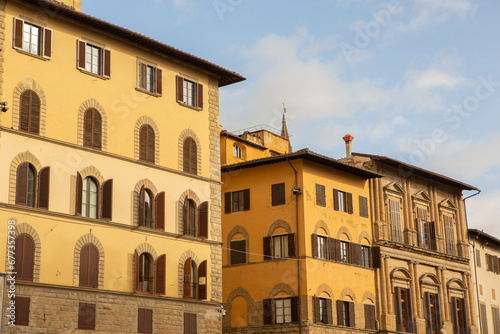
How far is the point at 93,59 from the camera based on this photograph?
3391cm

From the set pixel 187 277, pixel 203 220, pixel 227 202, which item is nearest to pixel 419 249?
pixel 227 202

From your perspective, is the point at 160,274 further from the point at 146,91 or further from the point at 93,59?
the point at 93,59

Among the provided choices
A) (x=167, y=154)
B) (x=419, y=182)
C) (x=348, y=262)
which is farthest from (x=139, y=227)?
(x=419, y=182)

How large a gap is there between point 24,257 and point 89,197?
3934mm

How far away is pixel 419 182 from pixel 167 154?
2391cm

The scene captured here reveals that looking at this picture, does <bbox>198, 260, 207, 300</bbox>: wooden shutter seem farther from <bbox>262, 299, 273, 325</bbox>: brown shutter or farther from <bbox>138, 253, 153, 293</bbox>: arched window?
<bbox>262, 299, 273, 325</bbox>: brown shutter

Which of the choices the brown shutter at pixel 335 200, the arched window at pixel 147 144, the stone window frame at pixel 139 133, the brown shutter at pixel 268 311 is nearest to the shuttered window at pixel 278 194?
the brown shutter at pixel 335 200

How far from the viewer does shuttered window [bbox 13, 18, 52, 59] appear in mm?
31109

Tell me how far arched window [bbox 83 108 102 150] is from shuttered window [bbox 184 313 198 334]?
8156 millimetres

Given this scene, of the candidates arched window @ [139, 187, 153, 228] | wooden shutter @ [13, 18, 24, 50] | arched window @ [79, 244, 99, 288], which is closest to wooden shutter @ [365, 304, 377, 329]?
arched window @ [139, 187, 153, 228]

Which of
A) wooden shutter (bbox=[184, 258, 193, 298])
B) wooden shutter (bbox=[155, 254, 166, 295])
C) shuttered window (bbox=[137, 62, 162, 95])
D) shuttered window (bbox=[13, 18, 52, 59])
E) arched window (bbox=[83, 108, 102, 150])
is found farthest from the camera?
shuttered window (bbox=[137, 62, 162, 95])

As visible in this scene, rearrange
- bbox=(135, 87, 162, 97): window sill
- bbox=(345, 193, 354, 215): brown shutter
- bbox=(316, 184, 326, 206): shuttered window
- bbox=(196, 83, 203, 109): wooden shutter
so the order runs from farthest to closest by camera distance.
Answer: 1. bbox=(345, 193, 354, 215): brown shutter
2. bbox=(316, 184, 326, 206): shuttered window
3. bbox=(196, 83, 203, 109): wooden shutter
4. bbox=(135, 87, 162, 97): window sill

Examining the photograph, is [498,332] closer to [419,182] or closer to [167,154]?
[419,182]

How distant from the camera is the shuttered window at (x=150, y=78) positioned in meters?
35.7
